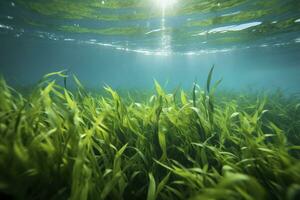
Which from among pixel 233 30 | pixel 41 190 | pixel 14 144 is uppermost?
pixel 233 30

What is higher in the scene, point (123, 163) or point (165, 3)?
point (165, 3)

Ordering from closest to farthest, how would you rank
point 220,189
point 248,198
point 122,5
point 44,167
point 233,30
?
point 220,189
point 248,198
point 44,167
point 122,5
point 233,30

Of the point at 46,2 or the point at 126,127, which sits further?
the point at 46,2

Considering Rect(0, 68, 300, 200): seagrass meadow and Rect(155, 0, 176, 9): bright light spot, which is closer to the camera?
Rect(0, 68, 300, 200): seagrass meadow

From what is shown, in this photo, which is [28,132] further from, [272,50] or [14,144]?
[272,50]

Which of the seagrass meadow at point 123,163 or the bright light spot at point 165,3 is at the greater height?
the bright light spot at point 165,3

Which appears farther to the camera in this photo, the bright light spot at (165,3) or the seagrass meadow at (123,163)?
the bright light spot at (165,3)

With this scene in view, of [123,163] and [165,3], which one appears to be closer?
[123,163]

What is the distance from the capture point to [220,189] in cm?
138

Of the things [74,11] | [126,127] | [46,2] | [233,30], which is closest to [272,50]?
[233,30]

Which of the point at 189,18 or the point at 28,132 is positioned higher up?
the point at 189,18

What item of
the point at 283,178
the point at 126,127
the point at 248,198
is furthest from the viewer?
the point at 126,127

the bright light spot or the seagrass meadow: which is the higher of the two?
the bright light spot

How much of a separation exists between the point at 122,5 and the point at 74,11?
398 centimetres
